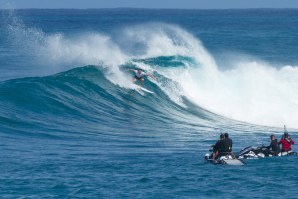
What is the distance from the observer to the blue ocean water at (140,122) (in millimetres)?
15766

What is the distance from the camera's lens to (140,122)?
26.4 meters

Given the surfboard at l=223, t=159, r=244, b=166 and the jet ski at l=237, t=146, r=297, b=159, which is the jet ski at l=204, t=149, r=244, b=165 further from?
the jet ski at l=237, t=146, r=297, b=159

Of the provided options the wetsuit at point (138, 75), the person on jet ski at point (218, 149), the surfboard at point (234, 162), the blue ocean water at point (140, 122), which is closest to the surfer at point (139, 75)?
the wetsuit at point (138, 75)

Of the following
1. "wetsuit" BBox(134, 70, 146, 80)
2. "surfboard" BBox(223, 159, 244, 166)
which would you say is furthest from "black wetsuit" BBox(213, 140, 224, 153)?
"wetsuit" BBox(134, 70, 146, 80)

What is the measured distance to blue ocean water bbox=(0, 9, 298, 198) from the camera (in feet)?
51.7

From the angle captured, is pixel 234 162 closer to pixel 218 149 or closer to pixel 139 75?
pixel 218 149

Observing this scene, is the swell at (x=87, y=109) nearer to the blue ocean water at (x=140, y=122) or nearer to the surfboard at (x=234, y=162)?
the blue ocean water at (x=140, y=122)

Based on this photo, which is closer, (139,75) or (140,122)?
(140,122)

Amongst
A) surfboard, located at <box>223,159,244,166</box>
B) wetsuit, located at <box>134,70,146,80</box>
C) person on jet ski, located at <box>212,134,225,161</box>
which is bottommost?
surfboard, located at <box>223,159,244,166</box>

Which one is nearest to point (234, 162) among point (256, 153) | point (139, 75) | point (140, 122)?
point (256, 153)

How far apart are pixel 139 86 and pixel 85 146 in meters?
11.1

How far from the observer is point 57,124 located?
953 inches

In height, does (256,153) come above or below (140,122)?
below

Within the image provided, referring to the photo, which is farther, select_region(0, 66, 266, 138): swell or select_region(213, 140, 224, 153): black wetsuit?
select_region(0, 66, 266, 138): swell
